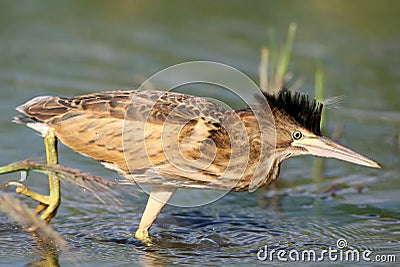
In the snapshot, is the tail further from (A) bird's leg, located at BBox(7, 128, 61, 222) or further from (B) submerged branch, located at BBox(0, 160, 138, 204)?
(B) submerged branch, located at BBox(0, 160, 138, 204)

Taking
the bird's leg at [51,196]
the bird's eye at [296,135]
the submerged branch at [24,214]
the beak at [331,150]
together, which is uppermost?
the bird's eye at [296,135]

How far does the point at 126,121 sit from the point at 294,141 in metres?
1.16

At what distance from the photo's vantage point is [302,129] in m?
6.12

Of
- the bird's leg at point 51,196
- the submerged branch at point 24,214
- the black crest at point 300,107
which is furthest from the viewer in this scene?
the bird's leg at point 51,196

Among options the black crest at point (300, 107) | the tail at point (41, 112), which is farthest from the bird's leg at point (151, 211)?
the black crest at point (300, 107)

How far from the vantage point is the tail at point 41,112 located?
251 inches

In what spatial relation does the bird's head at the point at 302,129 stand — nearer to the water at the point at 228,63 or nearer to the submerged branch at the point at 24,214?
the water at the point at 228,63

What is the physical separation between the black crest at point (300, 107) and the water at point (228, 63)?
0.82 metres

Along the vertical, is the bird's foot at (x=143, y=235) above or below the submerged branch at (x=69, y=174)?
below

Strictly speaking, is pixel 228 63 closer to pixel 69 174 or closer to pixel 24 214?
pixel 69 174

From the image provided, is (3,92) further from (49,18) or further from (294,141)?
(294,141)

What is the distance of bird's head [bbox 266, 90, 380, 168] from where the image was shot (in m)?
6.08

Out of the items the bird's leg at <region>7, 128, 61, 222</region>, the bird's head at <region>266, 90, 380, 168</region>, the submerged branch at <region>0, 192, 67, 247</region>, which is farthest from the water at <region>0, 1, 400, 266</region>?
the submerged branch at <region>0, 192, 67, 247</region>

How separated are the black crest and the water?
0.82 m
